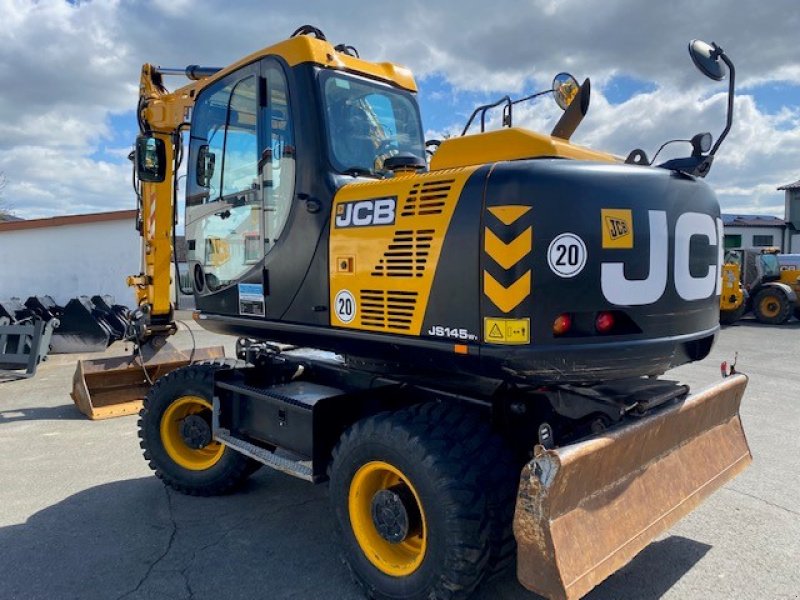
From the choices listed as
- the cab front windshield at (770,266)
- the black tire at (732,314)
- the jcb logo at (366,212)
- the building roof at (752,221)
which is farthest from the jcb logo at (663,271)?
the building roof at (752,221)

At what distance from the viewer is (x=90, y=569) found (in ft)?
11.3

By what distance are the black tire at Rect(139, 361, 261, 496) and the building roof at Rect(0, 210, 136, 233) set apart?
13333mm

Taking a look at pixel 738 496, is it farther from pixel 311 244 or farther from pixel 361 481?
pixel 311 244

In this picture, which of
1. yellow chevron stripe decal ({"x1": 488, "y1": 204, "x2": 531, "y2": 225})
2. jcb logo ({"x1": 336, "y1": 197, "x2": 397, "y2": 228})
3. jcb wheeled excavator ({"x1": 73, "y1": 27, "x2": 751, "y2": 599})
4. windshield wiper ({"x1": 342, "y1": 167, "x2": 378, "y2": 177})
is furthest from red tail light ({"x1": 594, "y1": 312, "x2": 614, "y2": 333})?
windshield wiper ({"x1": 342, "y1": 167, "x2": 378, "y2": 177})

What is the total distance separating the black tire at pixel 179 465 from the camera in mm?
4387

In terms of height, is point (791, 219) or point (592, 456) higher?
point (791, 219)

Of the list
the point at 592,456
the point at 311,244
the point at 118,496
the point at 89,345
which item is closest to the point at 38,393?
the point at 89,345

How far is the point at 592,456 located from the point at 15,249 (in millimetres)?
19651

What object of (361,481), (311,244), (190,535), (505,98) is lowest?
(190,535)

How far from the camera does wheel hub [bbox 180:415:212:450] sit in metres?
4.53

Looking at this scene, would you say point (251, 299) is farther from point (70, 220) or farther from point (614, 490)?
point (70, 220)

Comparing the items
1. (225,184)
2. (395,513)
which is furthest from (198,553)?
(225,184)

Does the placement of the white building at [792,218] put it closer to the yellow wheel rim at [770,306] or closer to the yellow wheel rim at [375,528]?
the yellow wheel rim at [770,306]

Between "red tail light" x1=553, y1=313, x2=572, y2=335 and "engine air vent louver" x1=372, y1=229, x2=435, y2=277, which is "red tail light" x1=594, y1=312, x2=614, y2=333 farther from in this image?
"engine air vent louver" x1=372, y1=229, x2=435, y2=277
